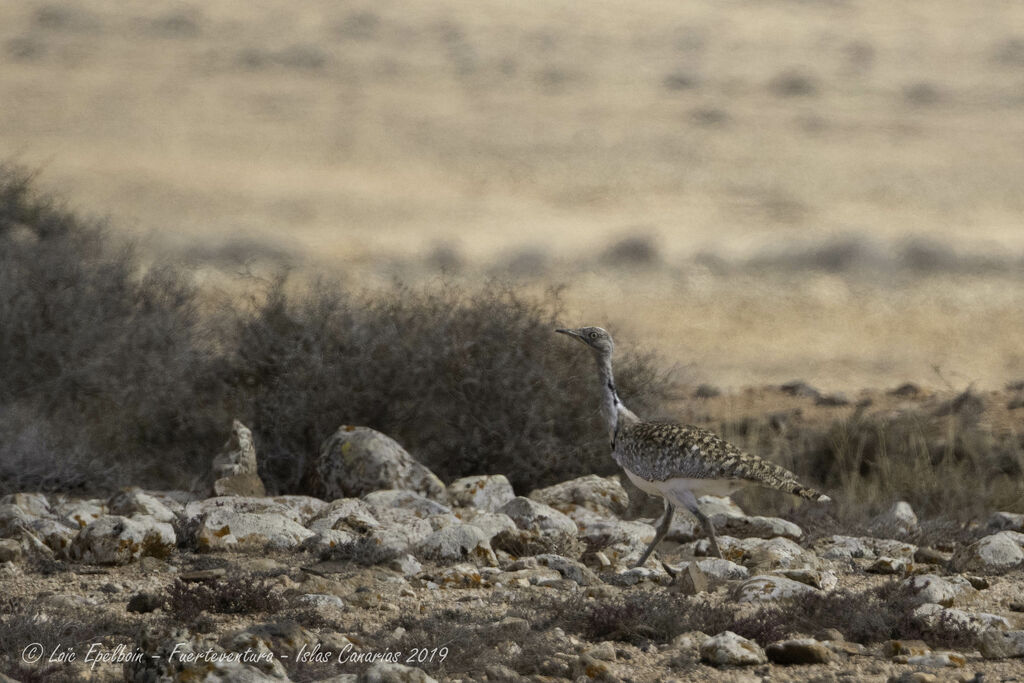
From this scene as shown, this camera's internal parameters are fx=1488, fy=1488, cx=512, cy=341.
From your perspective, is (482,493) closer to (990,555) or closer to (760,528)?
(760,528)

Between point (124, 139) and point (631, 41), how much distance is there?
58.9 feet

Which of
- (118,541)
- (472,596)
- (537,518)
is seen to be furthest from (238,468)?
(472,596)

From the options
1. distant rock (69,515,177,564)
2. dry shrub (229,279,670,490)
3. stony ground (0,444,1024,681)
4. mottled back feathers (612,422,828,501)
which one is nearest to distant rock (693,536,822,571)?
stony ground (0,444,1024,681)

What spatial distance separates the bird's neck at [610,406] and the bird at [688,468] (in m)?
0.10

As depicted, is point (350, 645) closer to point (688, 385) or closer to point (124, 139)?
point (688, 385)

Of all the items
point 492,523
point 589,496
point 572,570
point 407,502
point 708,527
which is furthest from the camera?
point 589,496

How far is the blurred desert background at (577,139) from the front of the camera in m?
36.2

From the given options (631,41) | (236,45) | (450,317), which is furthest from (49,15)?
(450,317)

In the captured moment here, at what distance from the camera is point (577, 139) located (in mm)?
46969

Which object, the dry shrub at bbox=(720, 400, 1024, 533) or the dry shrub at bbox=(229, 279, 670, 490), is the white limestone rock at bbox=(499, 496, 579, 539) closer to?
the dry shrub at bbox=(720, 400, 1024, 533)

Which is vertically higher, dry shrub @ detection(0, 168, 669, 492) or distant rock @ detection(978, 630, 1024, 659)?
distant rock @ detection(978, 630, 1024, 659)

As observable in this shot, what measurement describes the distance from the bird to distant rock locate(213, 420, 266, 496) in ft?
9.81

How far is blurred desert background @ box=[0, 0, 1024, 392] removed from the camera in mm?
36188

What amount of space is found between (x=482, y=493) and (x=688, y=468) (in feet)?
8.16
